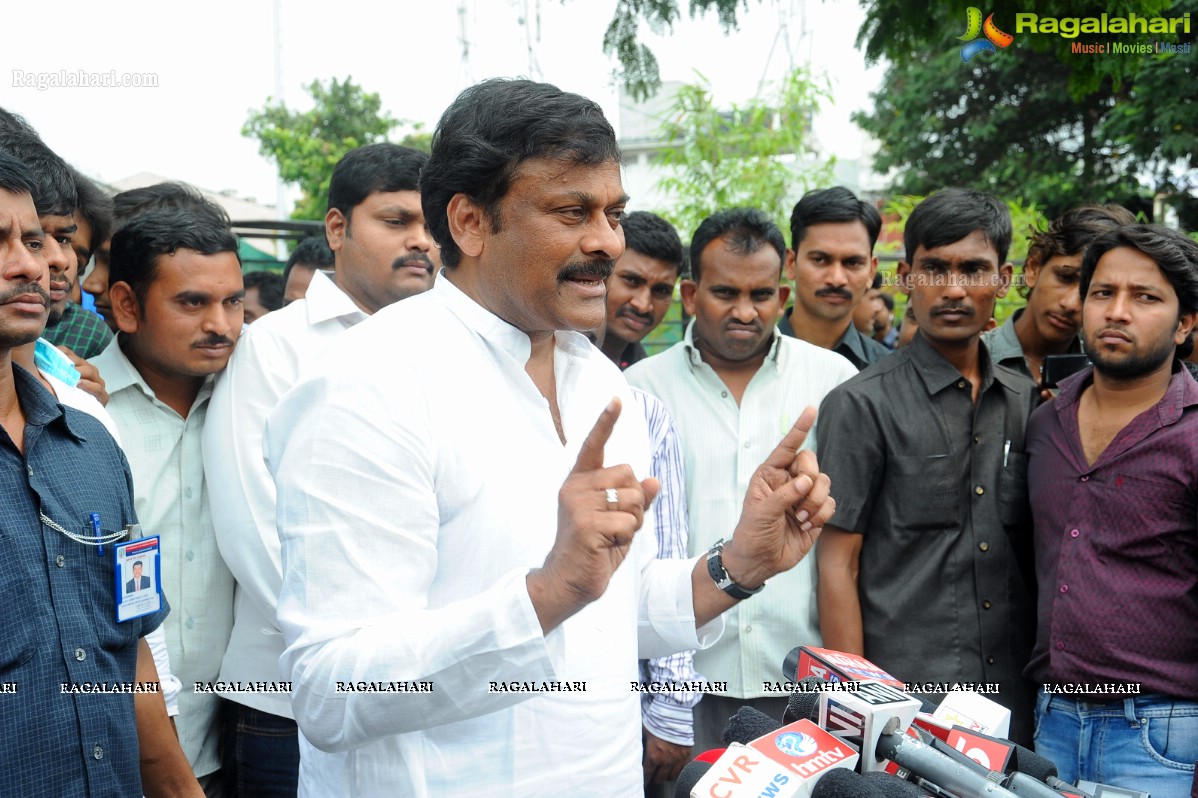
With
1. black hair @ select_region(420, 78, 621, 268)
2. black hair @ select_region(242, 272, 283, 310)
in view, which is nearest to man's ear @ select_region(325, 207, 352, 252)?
black hair @ select_region(420, 78, 621, 268)

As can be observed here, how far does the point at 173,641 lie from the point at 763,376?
2.13 m

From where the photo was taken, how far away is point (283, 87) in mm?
23047

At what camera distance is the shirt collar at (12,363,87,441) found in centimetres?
225

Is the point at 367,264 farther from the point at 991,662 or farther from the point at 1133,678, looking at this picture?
the point at 1133,678

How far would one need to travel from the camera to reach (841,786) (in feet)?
5.03

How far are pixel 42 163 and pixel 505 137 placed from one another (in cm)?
157

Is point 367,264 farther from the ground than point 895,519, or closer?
farther from the ground

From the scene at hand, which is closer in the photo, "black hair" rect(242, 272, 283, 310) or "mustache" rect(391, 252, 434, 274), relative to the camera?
"mustache" rect(391, 252, 434, 274)

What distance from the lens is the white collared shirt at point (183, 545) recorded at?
2936 millimetres

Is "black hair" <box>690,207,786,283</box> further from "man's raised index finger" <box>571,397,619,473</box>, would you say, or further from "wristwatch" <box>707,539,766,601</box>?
"man's raised index finger" <box>571,397,619,473</box>

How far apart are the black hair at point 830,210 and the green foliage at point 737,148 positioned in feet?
13.2

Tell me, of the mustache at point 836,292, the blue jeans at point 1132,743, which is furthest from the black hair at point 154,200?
the blue jeans at point 1132,743

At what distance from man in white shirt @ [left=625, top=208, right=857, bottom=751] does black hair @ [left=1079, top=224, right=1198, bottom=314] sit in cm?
104

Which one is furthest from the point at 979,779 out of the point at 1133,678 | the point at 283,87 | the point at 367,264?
the point at 283,87
